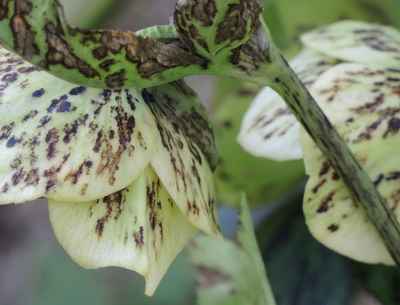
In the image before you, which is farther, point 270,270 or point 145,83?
point 270,270

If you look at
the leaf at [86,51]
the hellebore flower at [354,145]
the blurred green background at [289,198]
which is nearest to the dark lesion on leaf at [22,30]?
the leaf at [86,51]

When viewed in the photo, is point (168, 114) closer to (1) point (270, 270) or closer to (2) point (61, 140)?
(2) point (61, 140)

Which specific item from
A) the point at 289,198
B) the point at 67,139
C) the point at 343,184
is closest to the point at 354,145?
the point at 343,184

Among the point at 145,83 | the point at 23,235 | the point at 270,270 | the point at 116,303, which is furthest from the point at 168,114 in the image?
the point at 23,235

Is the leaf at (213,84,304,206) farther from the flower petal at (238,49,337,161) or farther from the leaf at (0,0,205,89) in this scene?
the leaf at (0,0,205,89)

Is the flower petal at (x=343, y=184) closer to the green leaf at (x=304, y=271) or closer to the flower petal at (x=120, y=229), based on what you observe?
the flower petal at (x=120, y=229)

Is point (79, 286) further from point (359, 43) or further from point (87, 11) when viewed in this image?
point (359, 43)
